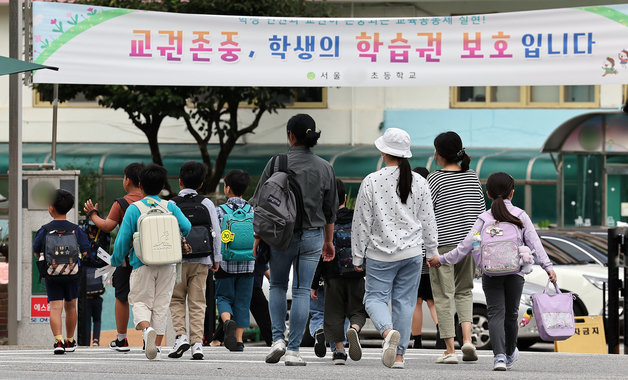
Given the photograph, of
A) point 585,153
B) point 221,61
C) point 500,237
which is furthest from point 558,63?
point 585,153

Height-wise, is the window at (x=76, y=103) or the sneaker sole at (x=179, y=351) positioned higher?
the window at (x=76, y=103)

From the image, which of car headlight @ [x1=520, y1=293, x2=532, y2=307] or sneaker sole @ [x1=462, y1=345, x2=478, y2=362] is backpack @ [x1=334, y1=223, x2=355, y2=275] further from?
car headlight @ [x1=520, y1=293, x2=532, y2=307]

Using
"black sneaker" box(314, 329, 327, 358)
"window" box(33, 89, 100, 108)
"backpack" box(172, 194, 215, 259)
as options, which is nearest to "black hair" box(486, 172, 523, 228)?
"black sneaker" box(314, 329, 327, 358)

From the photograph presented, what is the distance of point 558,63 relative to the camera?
13.3 meters

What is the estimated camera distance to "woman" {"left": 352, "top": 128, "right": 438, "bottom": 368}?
28.9 feet

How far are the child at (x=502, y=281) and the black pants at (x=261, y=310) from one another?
11.0ft

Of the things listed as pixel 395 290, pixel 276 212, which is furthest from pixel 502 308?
pixel 276 212

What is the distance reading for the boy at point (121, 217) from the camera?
10.4 m

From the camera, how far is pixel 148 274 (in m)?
9.62

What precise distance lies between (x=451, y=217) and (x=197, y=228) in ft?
6.73

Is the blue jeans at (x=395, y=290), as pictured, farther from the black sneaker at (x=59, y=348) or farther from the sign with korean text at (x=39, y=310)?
the sign with korean text at (x=39, y=310)

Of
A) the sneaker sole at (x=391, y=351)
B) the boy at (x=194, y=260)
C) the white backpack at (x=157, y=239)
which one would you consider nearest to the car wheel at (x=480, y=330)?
the boy at (x=194, y=260)

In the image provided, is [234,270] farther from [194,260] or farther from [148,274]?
[148,274]

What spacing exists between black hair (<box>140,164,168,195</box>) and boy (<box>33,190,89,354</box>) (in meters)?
1.30
